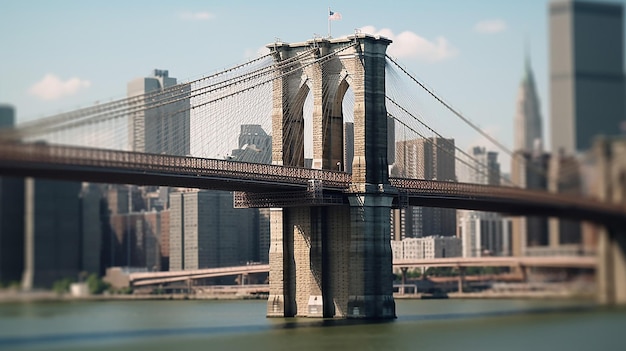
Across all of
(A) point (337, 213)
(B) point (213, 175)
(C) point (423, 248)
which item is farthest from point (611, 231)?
(C) point (423, 248)

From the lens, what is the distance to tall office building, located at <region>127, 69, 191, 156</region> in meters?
52.5

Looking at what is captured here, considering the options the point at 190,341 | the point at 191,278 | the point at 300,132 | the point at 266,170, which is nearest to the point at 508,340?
the point at 190,341

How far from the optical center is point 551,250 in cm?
1389

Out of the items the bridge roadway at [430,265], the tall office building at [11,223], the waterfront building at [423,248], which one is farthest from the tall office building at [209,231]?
the tall office building at [11,223]

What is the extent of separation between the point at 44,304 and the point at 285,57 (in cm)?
3729

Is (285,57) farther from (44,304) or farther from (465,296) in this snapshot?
(44,304)

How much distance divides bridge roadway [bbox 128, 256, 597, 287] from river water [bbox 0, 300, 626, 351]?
593 millimetres

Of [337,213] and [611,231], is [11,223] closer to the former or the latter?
[611,231]

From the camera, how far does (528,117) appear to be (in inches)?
560

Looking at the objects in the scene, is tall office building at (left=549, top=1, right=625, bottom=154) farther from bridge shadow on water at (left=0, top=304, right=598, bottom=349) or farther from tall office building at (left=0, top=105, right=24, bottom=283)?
tall office building at (left=0, top=105, right=24, bottom=283)

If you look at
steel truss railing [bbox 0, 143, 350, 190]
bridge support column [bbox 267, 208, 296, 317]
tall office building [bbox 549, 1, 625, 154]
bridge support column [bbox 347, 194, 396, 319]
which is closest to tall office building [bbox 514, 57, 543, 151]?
tall office building [bbox 549, 1, 625, 154]

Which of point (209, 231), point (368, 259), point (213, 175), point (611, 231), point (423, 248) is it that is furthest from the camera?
point (209, 231)

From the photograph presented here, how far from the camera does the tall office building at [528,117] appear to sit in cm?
1362

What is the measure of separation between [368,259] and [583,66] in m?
46.5
